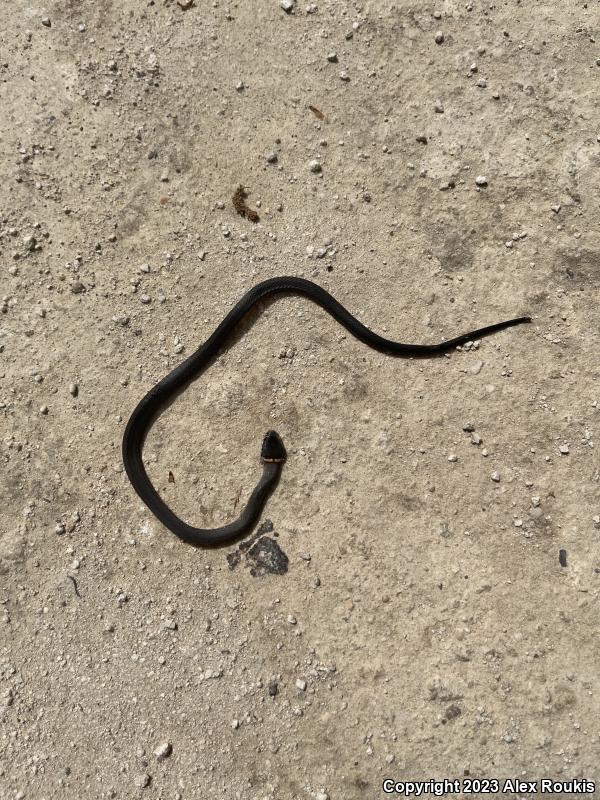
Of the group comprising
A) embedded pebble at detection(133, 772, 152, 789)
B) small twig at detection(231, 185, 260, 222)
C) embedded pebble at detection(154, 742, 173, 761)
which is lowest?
embedded pebble at detection(133, 772, 152, 789)

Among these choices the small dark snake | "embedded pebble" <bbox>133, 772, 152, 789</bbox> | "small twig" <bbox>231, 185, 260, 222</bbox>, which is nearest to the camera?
"embedded pebble" <bbox>133, 772, 152, 789</bbox>

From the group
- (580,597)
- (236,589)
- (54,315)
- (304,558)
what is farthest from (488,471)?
(54,315)

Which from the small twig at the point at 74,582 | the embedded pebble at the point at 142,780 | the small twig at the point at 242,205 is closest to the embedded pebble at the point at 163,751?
the embedded pebble at the point at 142,780

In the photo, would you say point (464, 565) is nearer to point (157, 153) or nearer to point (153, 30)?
point (157, 153)

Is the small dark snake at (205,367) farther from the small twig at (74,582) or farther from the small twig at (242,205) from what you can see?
the small twig at (74,582)

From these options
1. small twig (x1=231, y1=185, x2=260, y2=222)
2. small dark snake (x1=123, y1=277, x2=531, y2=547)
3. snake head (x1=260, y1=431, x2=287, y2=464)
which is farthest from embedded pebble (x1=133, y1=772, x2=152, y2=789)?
small twig (x1=231, y1=185, x2=260, y2=222)

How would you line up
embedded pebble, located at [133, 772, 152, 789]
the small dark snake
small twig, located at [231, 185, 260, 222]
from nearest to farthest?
embedded pebble, located at [133, 772, 152, 789]
the small dark snake
small twig, located at [231, 185, 260, 222]

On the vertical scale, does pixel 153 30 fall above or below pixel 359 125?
above

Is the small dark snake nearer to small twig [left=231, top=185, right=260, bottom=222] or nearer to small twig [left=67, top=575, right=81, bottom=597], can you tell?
small twig [left=231, top=185, right=260, bottom=222]
